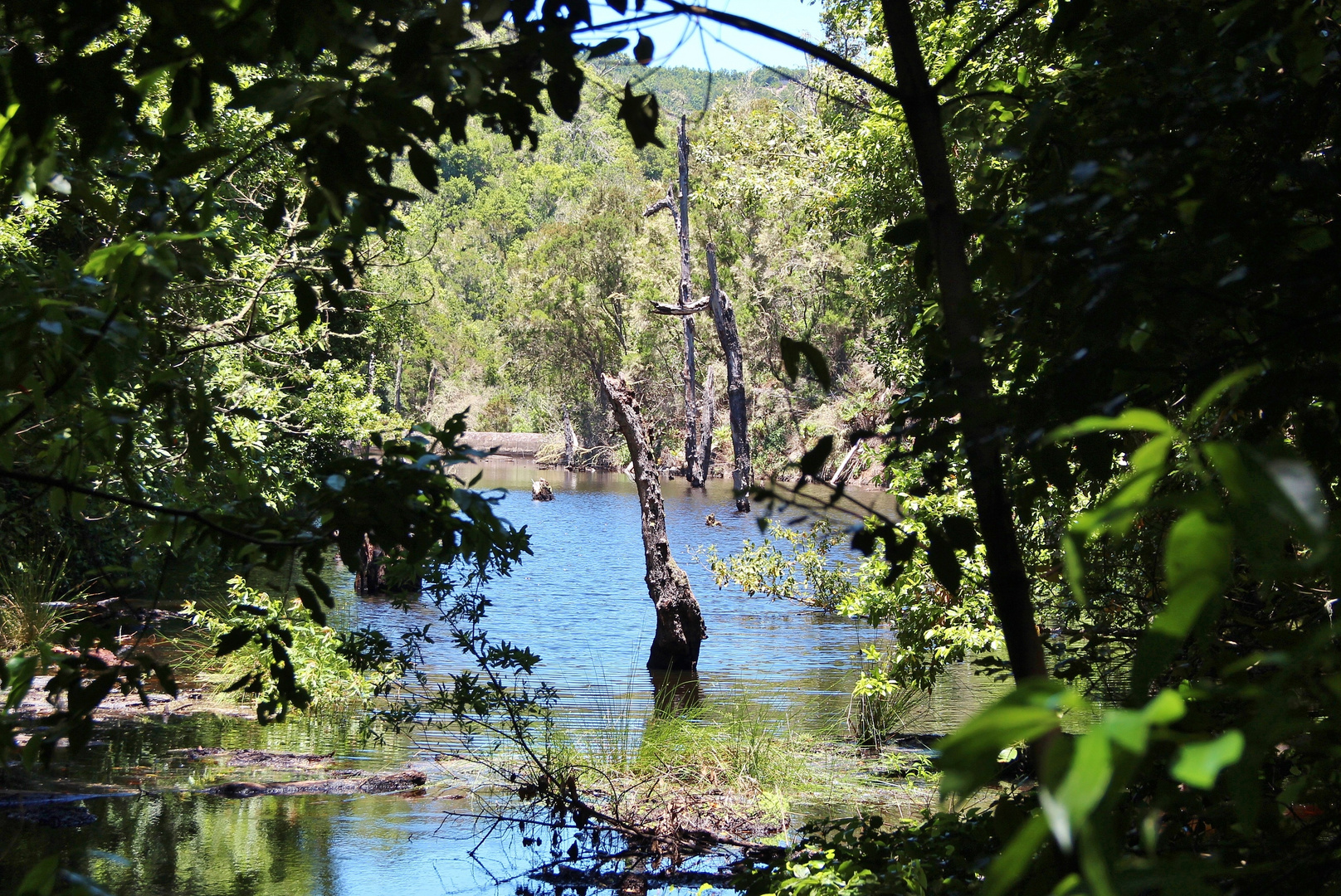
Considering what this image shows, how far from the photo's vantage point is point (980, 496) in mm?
1492

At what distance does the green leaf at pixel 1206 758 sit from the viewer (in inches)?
21.4

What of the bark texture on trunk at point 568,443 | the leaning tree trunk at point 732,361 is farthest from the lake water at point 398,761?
the bark texture on trunk at point 568,443

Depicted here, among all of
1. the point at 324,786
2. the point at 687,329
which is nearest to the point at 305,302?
the point at 324,786

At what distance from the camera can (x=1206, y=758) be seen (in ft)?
1.84

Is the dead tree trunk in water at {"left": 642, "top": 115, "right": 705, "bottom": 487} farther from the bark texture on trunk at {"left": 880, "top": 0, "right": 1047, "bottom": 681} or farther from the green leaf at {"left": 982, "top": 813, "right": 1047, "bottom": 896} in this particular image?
the green leaf at {"left": 982, "top": 813, "right": 1047, "bottom": 896}

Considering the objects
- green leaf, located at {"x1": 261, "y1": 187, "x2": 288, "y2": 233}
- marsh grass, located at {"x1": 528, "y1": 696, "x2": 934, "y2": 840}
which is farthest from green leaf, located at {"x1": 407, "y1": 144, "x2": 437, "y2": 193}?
marsh grass, located at {"x1": 528, "y1": 696, "x2": 934, "y2": 840}

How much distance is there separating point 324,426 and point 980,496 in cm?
1175

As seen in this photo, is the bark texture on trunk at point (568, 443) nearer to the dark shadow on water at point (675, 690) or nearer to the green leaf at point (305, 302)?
the dark shadow on water at point (675, 690)

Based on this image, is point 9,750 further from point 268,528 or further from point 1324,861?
point 1324,861

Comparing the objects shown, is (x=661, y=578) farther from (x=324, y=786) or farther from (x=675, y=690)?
(x=324, y=786)

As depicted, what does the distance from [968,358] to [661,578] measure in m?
11.2

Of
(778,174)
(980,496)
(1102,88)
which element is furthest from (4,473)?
(778,174)

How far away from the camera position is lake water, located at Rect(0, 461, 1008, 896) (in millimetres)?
5559

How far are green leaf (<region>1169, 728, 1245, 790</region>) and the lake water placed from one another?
0.96 m
